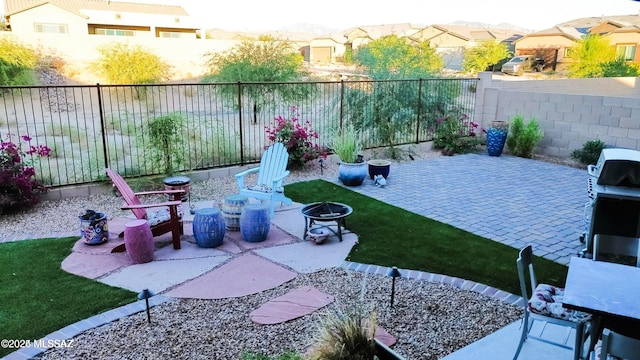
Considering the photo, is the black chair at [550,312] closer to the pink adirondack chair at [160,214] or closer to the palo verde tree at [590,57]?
the pink adirondack chair at [160,214]

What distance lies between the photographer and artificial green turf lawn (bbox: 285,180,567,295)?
415cm

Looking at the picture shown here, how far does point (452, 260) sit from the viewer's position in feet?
14.6

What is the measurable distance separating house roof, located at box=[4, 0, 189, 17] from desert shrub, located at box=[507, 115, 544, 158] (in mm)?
33760

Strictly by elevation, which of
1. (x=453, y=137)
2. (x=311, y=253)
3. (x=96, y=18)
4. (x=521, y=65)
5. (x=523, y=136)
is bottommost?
(x=311, y=253)

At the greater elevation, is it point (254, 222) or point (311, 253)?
point (254, 222)

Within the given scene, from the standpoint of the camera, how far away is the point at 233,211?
5.31 m

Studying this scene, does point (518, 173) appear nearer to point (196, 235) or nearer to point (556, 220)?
point (556, 220)

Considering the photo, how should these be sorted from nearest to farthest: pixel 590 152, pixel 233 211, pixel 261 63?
1. pixel 233 211
2. pixel 590 152
3. pixel 261 63

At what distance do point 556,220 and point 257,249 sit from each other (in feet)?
12.5

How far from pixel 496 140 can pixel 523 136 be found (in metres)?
0.55

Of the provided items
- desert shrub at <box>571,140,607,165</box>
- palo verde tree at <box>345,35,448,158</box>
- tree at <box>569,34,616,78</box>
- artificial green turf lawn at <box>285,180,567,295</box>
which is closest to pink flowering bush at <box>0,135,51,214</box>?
artificial green turf lawn at <box>285,180,567,295</box>

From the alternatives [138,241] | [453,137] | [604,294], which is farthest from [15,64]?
[604,294]

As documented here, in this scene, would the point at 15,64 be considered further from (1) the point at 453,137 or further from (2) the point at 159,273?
(2) the point at 159,273

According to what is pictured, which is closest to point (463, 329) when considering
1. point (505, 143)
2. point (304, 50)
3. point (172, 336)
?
point (172, 336)
